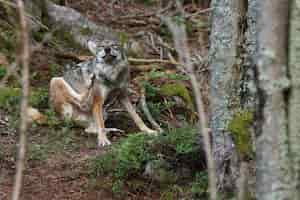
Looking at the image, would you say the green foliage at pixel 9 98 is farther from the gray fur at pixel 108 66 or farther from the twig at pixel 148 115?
the twig at pixel 148 115

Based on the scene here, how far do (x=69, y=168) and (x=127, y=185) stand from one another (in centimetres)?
88

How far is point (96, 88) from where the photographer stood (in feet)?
31.1

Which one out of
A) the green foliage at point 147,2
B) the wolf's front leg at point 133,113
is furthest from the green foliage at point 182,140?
the green foliage at point 147,2

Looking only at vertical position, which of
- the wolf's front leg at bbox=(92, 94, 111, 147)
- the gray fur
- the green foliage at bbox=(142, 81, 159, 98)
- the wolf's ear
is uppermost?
the wolf's ear

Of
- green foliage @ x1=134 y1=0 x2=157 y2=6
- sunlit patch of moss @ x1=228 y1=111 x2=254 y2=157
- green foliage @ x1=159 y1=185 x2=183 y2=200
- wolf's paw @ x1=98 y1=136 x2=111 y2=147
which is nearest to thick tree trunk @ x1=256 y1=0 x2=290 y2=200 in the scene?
sunlit patch of moss @ x1=228 y1=111 x2=254 y2=157

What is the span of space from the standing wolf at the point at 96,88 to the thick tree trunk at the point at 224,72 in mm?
2855

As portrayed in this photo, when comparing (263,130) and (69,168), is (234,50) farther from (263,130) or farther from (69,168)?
(263,130)

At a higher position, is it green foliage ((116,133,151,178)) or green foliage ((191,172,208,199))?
green foliage ((116,133,151,178))

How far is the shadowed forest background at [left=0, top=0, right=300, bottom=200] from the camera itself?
9.84 ft

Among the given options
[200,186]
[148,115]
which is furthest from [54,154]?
[200,186]

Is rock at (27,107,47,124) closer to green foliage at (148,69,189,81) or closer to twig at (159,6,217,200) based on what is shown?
green foliage at (148,69,189,81)

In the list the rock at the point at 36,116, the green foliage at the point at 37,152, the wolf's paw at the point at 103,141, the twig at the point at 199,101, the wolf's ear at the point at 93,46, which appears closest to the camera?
the twig at the point at 199,101

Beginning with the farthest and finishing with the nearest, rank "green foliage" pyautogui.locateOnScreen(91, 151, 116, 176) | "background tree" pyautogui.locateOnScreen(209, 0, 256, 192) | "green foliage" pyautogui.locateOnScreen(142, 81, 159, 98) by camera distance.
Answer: "green foliage" pyautogui.locateOnScreen(142, 81, 159, 98) → "green foliage" pyautogui.locateOnScreen(91, 151, 116, 176) → "background tree" pyautogui.locateOnScreen(209, 0, 256, 192)

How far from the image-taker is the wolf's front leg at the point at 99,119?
894 cm
